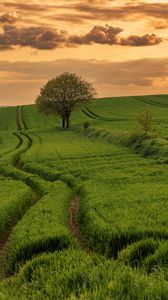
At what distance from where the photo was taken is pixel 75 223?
760 inches

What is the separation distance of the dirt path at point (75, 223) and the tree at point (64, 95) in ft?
228

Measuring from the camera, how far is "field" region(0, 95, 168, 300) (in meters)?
8.24

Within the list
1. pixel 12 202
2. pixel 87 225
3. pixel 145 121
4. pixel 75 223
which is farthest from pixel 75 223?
pixel 145 121

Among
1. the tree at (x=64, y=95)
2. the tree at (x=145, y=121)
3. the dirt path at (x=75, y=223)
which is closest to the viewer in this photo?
the dirt path at (x=75, y=223)

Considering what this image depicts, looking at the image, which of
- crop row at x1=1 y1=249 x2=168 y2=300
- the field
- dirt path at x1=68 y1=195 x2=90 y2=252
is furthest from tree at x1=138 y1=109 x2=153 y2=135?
crop row at x1=1 y1=249 x2=168 y2=300

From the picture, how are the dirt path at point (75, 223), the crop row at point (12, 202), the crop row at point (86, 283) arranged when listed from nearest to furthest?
the crop row at point (86, 283), the dirt path at point (75, 223), the crop row at point (12, 202)

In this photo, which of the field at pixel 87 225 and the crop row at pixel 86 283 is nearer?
the crop row at pixel 86 283

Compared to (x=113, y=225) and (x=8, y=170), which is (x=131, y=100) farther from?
(x=113, y=225)

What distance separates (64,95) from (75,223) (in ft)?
251

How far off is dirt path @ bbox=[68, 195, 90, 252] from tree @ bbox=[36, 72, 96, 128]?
228 feet

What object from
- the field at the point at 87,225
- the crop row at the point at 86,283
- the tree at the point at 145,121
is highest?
the tree at the point at 145,121

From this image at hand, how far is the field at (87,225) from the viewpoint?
824 cm

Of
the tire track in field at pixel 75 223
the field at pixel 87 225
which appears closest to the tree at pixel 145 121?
→ the field at pixel 87 225

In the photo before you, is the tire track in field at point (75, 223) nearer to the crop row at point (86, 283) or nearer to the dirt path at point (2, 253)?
the dirt path at point (2, 253)
